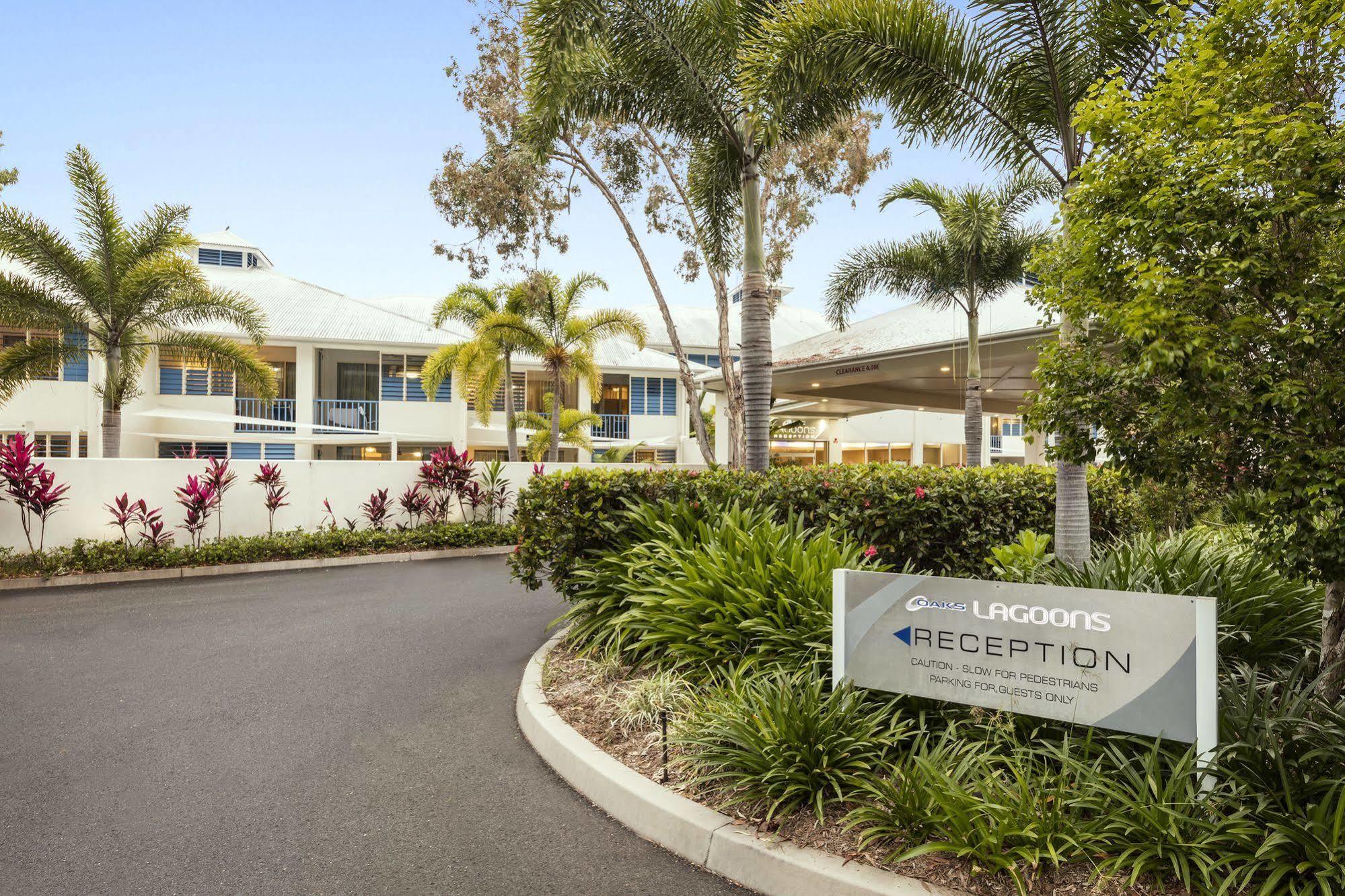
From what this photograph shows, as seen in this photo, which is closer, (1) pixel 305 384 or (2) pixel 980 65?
(2) pixel 980 65

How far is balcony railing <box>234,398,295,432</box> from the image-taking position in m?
22.4

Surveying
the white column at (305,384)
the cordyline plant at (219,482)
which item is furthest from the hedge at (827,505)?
the white column at (305,384)

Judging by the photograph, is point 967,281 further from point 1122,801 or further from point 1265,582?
point 1122,801

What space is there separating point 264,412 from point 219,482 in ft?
43.3

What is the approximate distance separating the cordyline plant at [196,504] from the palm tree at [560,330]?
884 centimetres

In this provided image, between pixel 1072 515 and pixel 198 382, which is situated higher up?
pixel 198 382

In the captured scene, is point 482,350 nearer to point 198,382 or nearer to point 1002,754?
point 198,382

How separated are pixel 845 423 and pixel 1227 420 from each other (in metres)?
28.7

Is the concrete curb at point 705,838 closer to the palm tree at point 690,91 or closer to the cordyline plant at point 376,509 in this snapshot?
the palm tree at point 690,91

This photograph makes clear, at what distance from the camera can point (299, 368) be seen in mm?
22422

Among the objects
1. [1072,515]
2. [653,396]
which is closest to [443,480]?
[1072,515]

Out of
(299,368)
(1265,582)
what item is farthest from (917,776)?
(299,368)

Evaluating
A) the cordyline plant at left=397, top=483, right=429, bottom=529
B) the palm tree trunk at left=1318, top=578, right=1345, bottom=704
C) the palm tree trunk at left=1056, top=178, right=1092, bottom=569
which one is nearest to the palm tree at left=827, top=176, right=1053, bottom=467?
the palm tree trunk at left=1056, top=178, right=1092, bottom=569

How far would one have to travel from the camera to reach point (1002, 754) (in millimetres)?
3379
